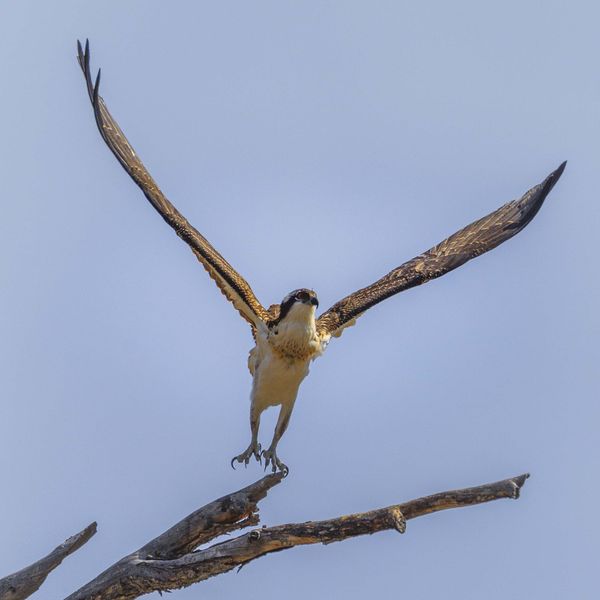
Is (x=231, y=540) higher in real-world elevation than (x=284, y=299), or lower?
lower

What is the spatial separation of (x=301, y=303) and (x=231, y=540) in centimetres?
412

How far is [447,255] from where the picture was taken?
18.1 meters

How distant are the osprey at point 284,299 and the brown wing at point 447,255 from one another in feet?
0.04

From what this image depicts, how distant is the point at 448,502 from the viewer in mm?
11266

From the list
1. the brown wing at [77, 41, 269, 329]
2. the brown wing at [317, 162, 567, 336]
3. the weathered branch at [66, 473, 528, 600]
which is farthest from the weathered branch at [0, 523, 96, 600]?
the brown wing at [317, 162, 567, 336]

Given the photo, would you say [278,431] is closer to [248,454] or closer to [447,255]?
[248,454]

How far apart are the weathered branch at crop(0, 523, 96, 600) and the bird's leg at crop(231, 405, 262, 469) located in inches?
162

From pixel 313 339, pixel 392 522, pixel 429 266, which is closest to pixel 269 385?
pixel 313 339

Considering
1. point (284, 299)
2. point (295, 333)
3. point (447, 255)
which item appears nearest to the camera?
point (295, 333)

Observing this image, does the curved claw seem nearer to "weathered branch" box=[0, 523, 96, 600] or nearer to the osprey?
the osprey

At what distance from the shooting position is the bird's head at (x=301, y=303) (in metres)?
15.7

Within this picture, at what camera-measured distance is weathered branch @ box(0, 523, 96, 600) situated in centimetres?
1202

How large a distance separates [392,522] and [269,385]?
4.54 metres

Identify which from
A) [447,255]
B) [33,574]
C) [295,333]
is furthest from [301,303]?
[33,574]
